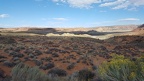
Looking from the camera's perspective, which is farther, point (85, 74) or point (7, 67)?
point (7, 67)

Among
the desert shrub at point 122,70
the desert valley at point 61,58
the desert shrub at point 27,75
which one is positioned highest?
the desert shrub at point 122,70

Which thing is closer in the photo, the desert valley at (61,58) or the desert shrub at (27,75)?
the desert shrub at (27,75)

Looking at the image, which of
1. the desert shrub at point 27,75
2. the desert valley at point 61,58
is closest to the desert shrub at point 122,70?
the desert valley at point 61,58

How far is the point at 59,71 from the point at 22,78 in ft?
27.0

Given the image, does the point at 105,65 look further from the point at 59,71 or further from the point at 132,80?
the point at 59,71

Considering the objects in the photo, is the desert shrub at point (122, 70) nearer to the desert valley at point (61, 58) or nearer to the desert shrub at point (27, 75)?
the desert valley at point (61, 58)

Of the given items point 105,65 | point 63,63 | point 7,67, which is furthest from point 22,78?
point 63,63

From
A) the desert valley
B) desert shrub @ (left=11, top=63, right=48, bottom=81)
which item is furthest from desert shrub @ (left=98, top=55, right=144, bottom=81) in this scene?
desert shrub @ (left=11, top=63, right=48, bottom=81)

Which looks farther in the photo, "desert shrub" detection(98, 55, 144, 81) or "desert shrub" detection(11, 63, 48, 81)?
"desert shrub" detection(11, 63, 48, 81)

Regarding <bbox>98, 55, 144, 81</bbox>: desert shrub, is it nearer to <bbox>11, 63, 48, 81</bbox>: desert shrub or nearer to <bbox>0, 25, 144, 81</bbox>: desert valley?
<bbox>0, 25, 144, 81</bbox>: desert valley

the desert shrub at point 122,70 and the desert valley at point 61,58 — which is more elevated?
the desert shrub at point 122,70

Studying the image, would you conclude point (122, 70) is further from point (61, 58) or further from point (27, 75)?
point (61, 58)

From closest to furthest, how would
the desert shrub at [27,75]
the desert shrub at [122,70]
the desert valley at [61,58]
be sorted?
the desert shrub at [122,70] → the desert shrub at [27,75] → the desert valley at [61,58]

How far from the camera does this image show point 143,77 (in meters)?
5.96
